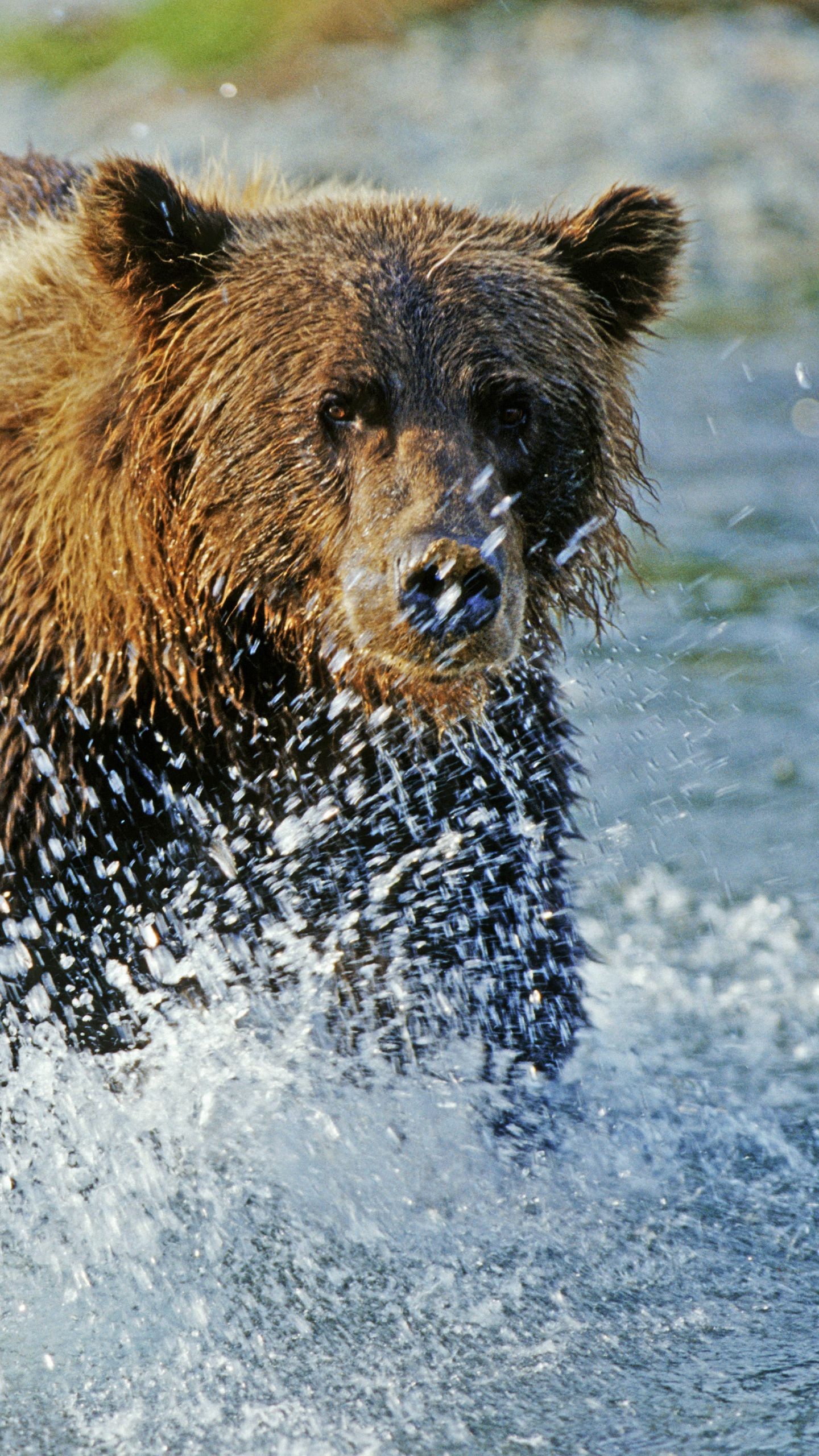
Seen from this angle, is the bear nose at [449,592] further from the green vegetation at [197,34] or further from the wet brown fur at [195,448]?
the green vegetation at [197,34]

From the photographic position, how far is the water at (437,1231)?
3240 millimetres

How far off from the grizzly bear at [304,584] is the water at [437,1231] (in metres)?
0.24

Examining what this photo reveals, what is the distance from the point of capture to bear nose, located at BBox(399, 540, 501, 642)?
340cm

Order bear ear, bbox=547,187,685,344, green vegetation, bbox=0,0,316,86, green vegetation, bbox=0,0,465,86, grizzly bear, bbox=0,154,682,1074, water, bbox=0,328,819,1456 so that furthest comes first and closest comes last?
green vegetation, bbox=0,0,316,86 < green vegetation, bbox=0,0,465,86 < bear ear, bbox=547,187,685,344 < grizzly bear, bbox=0,154,682,1074 < water, bbox=0,328,819,1456

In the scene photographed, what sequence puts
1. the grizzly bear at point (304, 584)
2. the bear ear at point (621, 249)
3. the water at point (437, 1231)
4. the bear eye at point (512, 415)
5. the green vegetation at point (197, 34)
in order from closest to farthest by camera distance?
the water at point (437, 1231) < the grizzly bear at point (304, 584) < the bear eye at point (512, 415) < the bear ear at point (621, 249) < the green vegetation at point (197, 34)

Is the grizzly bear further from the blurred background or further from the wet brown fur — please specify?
the blurred background

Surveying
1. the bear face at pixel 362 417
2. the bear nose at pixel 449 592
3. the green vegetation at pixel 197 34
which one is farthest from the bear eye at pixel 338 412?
the green vegetation at pixel 197 34

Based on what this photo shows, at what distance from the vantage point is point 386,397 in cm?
366

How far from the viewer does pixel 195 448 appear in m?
3.81

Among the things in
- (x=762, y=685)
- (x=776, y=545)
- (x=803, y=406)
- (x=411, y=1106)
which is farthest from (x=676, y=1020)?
(x=803, y=406)

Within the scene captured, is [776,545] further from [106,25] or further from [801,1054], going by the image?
[106,25]

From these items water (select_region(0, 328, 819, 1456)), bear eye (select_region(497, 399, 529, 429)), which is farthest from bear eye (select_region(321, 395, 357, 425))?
water (select_region(0, 328, 819, 1456))

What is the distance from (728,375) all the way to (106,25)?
985cm

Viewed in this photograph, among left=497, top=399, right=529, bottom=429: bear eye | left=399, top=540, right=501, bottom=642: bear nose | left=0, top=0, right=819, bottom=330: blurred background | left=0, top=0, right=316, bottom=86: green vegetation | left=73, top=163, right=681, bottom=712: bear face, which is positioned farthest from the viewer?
left=0, top=0, right=316, bottom=86: green vegetation
